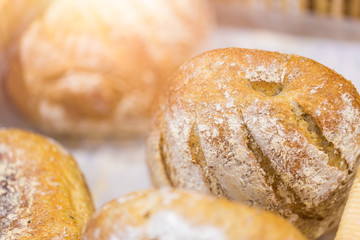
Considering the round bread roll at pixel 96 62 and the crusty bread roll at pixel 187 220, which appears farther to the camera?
the round bread roll at pixel 96 62

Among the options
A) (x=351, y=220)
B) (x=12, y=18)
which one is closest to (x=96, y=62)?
(x=12, y=18)

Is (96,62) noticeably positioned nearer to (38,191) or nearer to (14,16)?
(14,16)

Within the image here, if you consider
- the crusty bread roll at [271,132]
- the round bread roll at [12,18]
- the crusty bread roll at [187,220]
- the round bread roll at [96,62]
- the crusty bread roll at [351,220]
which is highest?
the round bread roll at [12,18]

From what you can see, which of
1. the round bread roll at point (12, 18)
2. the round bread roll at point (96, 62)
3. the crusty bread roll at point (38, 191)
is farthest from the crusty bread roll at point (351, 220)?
the round bread roll at point (12, 18)

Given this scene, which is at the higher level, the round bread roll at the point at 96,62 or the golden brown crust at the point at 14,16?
the golden brown crust at the point at 14,16

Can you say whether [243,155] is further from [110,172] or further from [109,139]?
[109,139]

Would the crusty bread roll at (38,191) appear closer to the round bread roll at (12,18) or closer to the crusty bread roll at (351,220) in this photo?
the crusty bread roll at (351,220)

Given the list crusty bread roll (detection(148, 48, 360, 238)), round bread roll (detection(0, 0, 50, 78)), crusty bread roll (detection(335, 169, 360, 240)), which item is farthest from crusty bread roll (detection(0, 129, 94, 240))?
round bread roll (detection(0, 0, 50, 78))
